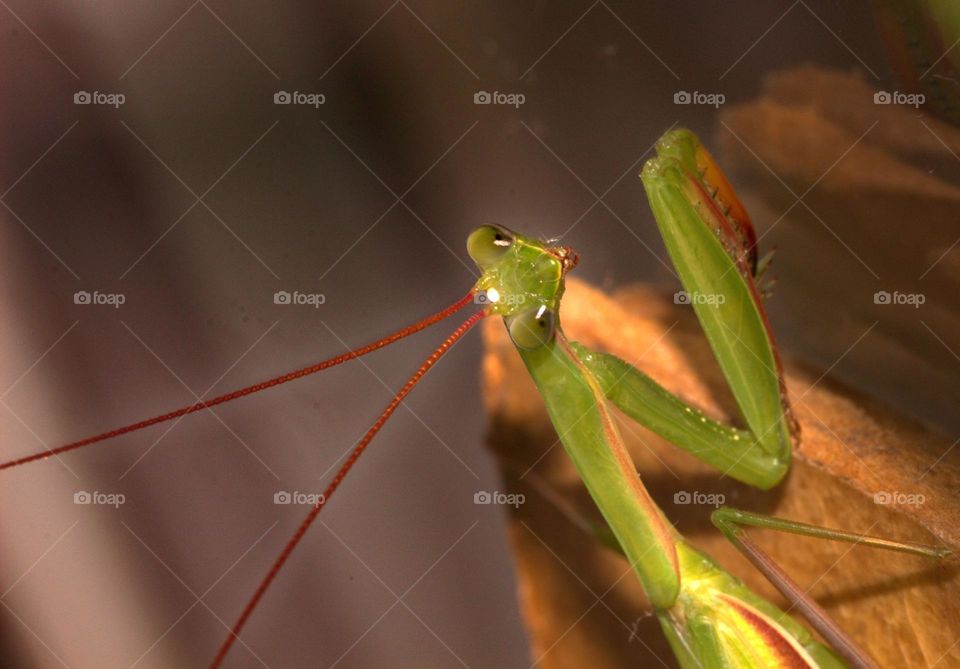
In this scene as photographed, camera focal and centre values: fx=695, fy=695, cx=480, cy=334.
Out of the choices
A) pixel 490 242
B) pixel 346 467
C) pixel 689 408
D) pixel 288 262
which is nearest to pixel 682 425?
pixel 689 408

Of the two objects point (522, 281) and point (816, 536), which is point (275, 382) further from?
point (816, 536)

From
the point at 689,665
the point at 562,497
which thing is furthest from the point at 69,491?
the point at 689,665

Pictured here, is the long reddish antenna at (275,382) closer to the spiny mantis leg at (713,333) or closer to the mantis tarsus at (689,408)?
the mantis tarsus at (689,408)

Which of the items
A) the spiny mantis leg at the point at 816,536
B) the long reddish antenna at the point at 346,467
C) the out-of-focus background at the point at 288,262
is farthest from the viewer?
the out-of-focus background at the point at 288,262

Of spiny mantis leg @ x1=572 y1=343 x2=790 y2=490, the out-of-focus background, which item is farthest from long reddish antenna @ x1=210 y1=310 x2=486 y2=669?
the out-of-focus background

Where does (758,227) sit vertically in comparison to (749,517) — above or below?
above

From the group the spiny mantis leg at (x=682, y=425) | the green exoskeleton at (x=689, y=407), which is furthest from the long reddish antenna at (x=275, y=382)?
the spiny mantis leg at (x=682, y=425)

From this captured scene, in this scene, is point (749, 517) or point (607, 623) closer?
point (749, 517)

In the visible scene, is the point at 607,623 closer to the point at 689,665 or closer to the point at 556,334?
the point at 689,665
